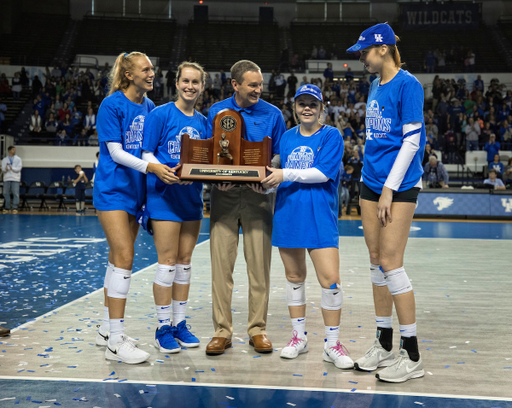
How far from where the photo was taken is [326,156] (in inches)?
143

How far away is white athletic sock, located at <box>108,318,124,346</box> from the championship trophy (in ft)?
3.76

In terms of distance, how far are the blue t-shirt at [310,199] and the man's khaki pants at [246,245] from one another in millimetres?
247

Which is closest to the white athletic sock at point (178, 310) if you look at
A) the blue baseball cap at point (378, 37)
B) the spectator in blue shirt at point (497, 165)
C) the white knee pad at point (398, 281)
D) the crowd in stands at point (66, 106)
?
the white knee pad at point (398, 281)

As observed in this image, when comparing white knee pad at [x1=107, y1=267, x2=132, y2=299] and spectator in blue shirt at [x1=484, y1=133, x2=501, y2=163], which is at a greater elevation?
spectator in blue shirt at [x1=484, y1=133, x2=501, y2=163]

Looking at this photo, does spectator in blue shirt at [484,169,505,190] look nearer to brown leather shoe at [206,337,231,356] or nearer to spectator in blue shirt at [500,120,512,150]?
spectator in blue shirt at [500,120,512,150]

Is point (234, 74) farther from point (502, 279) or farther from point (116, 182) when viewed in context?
point (502, 279)

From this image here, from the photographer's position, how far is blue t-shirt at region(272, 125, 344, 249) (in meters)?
3.61

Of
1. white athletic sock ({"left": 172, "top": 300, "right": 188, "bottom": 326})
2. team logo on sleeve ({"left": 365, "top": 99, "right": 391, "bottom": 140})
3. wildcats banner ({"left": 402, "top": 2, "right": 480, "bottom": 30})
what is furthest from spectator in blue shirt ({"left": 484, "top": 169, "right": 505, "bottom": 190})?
wildcats banner ({"left": 402, "top": 2, "right": 480, "bottom": 30})

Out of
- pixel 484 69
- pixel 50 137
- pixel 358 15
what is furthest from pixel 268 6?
pixel 50 137

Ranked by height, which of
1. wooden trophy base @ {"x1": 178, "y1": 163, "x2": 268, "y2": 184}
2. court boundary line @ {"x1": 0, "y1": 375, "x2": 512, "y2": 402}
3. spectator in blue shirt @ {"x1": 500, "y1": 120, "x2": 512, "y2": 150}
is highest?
spectator in blue shirt @ {"x1": 500, "y1": 120, "x2": 512, "y2": 150}

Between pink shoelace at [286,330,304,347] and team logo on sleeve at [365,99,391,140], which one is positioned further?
pink shoelace at [286,330,304,347]

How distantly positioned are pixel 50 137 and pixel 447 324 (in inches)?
798

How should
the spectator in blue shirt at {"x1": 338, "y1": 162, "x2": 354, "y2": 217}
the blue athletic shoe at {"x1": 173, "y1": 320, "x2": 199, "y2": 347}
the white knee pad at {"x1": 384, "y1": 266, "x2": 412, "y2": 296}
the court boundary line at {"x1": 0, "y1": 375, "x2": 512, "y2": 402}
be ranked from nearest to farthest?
the court boundary line at {"x1": 0, "y1": 375, "x2": 512, "y2": 402} → the white knee pad at {"x1": 384, "y1": 266, "x2": 412, "y2": 296} → the blue athletic shoe at {"x1": 173, "y1": 320, "x2": 199, "y2": 347} → the spectator in blue shirt at {"x1": 338, "y1": 162, "x2": 354, "y2": 217}

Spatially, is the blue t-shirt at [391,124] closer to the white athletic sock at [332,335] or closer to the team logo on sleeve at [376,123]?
the team logo on sleeve at [376,123]
